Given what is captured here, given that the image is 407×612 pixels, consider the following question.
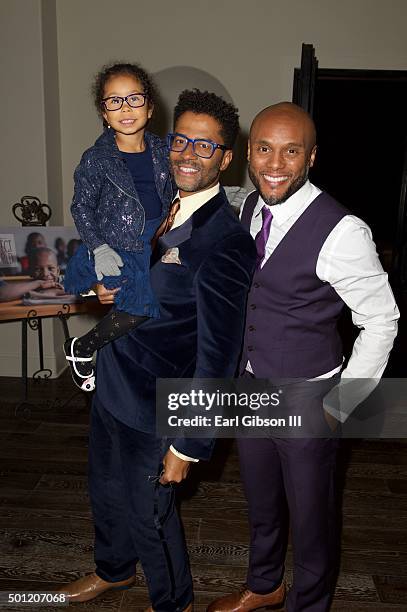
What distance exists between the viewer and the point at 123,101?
1.74 m

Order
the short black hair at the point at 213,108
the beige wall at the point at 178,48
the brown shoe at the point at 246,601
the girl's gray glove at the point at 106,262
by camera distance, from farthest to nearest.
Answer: the beige wall at the point at 178,48 → the brown shoe at the point at 246,601 → the girl's gray glove at the point at 106,262 → the short black hair at the point at 213,108

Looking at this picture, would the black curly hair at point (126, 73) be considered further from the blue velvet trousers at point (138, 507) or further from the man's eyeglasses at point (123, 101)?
the blue velvet trousers at point (138, 507)

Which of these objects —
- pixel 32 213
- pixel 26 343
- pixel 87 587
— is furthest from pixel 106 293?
pixel 32 213

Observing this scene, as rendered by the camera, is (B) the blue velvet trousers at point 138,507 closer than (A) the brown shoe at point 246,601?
Yes

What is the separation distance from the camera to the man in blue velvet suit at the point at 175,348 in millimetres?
1439

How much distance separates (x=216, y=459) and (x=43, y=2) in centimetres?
300

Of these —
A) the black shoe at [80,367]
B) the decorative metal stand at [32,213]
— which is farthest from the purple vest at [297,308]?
the decorative metal stand at [32,213]

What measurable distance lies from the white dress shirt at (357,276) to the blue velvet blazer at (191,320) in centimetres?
18

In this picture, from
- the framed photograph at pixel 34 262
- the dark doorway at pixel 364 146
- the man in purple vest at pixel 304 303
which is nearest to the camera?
the man in purple vest at pixel 304 303

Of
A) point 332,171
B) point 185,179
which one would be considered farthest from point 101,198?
point 332,171

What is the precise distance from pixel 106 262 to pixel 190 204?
1.03ft

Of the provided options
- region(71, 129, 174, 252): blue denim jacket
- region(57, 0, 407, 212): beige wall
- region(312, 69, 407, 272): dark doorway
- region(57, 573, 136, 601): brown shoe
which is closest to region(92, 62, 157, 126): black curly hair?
region(71, 129, 174, 252): blue denim jacket

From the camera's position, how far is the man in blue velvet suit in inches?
56.7

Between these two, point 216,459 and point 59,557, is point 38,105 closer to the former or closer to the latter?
point 216,459
